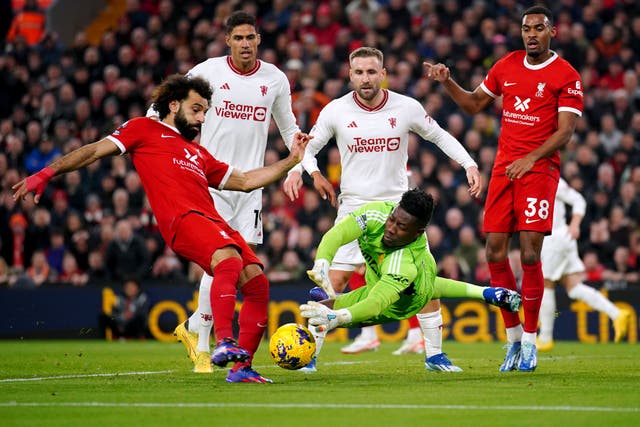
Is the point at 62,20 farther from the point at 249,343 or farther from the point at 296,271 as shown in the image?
the point at 249,343

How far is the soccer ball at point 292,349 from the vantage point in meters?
8.69

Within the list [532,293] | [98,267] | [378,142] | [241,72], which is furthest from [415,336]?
[98,267]

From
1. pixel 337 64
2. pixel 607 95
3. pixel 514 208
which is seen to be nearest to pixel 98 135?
pixel 337 64

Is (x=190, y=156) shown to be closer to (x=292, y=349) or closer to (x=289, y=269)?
(x=292, y=349)

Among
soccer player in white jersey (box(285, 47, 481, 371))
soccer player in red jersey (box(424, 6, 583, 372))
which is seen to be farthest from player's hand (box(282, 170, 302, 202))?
soccer player in red jersey (box(424, 6, 583, 372))

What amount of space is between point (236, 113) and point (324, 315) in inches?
107

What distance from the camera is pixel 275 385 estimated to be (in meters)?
8.70

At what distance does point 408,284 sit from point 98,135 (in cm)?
1283

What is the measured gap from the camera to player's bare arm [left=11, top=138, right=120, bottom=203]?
839cm

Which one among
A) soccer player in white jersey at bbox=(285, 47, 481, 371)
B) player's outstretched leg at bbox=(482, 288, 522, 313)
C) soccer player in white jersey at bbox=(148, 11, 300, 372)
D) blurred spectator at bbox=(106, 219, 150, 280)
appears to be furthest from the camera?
blurred spectator at bbox=(106, 219, 150, 280)

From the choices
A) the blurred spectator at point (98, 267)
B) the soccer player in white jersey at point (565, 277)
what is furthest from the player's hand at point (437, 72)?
the blurred spectator at point (98, 267)

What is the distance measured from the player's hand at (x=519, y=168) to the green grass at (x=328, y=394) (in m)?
1.62

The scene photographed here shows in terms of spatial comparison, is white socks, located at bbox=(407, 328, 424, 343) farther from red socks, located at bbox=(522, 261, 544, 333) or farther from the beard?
the beard

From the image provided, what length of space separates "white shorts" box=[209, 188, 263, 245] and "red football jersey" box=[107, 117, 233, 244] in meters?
1.40
